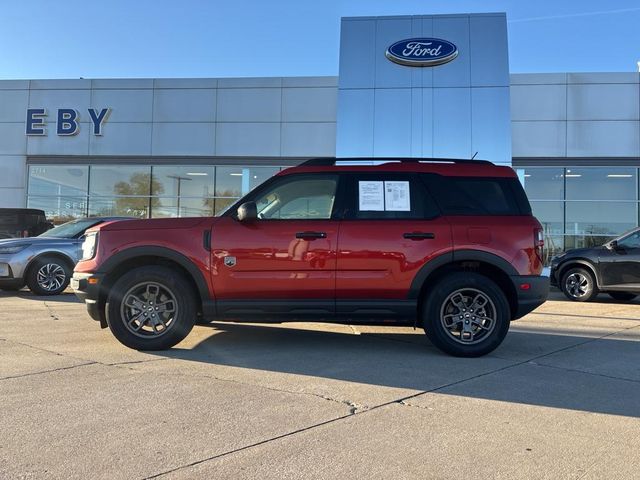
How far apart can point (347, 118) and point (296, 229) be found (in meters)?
11.9

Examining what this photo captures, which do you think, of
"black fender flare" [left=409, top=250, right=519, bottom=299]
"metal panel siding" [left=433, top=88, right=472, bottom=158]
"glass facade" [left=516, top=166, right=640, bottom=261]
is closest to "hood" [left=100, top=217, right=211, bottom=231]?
"black fender flare" [left=409, top=250, right=519, bottom=299]

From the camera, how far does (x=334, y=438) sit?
341 cm

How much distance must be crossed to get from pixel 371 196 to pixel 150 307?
2.64 meters

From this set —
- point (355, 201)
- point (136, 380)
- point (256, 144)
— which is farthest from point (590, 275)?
point (256, 144)

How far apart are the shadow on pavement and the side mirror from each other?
144 cm

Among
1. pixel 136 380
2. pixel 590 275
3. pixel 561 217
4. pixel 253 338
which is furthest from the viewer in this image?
pixel 561 217

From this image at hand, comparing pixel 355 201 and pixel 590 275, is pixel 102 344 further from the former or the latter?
pixel 590 275

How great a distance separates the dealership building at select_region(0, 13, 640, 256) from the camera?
16.5m

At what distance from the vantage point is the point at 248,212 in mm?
5512

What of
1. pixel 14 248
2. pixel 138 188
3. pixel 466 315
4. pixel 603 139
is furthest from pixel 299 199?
pixel 603 139

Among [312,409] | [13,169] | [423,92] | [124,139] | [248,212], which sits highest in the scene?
[423,92]

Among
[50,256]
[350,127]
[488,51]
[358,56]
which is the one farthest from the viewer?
[358,56]

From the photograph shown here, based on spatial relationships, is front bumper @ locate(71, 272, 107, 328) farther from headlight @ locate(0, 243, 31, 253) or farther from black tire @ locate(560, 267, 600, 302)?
black tire @ locate(560, 267, 600, 302)

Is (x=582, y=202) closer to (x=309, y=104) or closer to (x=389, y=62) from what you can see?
(x=389, y=62)
